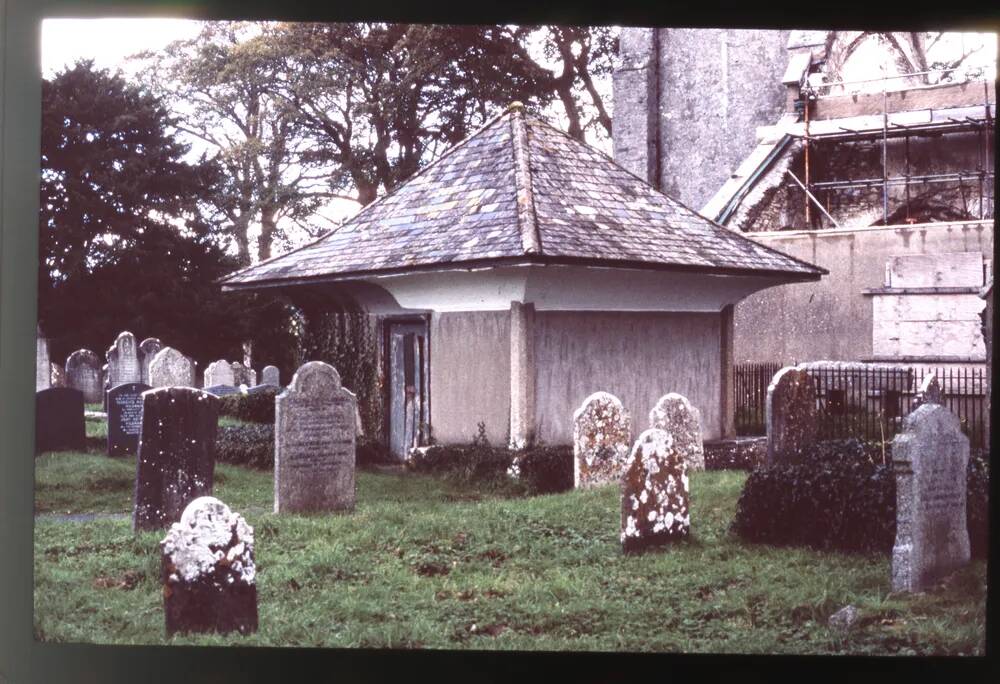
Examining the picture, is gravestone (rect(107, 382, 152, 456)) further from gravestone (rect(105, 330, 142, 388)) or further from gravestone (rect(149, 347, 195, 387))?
gravestone (rect(149, 347, 195, 387))

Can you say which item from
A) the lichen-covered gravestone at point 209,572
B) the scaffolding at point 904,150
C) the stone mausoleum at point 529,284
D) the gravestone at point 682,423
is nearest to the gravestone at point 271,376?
the stone mausoleum at point 529,284

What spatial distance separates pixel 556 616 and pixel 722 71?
27.2 feet

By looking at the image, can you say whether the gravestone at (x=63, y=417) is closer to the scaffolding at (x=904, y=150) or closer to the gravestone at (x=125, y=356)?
the gravestone at (x=125, y=356)

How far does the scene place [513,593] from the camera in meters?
6.72

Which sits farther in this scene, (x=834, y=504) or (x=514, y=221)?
(x=514, y=221)

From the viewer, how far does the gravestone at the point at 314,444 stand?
314 inches

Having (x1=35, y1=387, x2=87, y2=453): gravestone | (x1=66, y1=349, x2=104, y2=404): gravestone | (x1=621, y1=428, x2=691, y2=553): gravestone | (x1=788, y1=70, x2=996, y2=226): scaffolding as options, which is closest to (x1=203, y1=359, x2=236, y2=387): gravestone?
(x1=66, y1=349, x2=104, y2=404): gravestone

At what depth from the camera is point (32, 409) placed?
6.82 m

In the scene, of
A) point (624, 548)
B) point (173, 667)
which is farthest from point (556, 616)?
point (173, 667)

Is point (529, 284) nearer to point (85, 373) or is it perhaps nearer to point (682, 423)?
point (682, 423)

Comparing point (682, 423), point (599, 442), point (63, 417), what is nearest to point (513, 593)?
point (599, 442)

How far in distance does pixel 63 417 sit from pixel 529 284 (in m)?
4.44

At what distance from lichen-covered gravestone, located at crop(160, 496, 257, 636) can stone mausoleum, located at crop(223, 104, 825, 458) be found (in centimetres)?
339

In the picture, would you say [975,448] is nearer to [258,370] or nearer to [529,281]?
[529,281]
